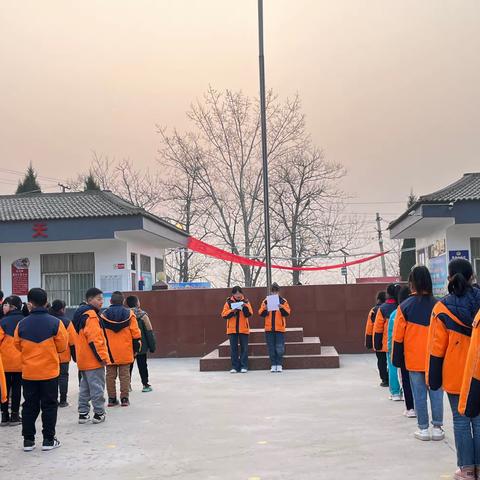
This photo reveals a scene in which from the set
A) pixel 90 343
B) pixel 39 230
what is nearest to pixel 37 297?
pixel 90 343

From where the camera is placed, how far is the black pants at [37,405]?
7.17 metres

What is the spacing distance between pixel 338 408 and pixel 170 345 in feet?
31.5

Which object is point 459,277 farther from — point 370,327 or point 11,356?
point 370,327

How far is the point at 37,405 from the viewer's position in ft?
23.7

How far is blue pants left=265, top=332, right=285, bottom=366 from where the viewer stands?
14055mm

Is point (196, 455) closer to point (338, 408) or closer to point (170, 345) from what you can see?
point (338, 408)

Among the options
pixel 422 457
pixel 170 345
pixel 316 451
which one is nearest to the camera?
pixel 422 457

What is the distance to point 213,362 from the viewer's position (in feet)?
48.5

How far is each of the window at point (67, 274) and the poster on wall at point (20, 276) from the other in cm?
57

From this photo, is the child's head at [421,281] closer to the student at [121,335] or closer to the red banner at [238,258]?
the student at [121,335]

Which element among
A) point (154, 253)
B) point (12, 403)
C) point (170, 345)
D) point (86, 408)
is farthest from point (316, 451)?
point (154, 253)

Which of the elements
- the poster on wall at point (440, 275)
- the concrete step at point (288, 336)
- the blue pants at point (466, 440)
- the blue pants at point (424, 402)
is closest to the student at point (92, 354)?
the blue pants at point (424, 402)

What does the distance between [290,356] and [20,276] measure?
12793 mm

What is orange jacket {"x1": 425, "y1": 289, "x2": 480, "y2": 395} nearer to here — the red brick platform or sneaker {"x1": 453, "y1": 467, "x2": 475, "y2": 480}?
sneaker {"x1": 453, "y1": 467, "x2": 475, "y2": 480}
